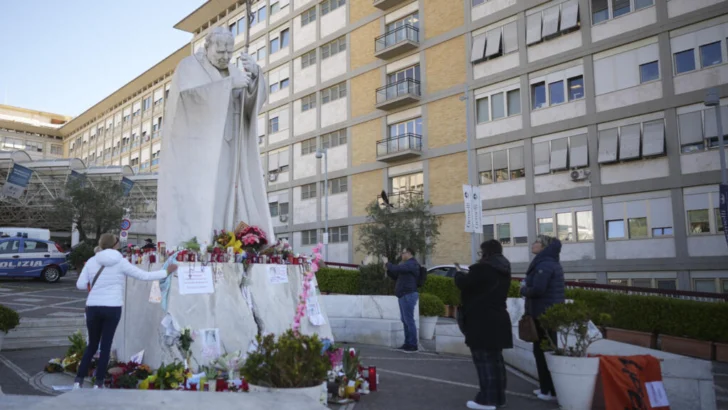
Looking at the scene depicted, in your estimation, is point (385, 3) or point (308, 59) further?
point (308, 59)

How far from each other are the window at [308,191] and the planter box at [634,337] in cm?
2641

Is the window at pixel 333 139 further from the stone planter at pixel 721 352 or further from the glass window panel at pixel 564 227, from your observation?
the stone planter at pixel 721 352

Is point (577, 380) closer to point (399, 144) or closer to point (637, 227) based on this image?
point (637, 227)

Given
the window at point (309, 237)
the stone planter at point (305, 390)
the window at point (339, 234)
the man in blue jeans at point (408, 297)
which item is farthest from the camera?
the window at point (309, 237)

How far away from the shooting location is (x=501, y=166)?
2727cm

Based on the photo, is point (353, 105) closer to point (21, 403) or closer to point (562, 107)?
point (562, 107)

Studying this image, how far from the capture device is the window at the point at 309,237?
124ft

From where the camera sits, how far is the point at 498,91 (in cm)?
2758

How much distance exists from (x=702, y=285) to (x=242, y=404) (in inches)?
849

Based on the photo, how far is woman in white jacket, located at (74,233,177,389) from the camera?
252 inches

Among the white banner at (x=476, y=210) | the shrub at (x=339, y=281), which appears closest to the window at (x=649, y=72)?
the white banner at (x=476, y=210)

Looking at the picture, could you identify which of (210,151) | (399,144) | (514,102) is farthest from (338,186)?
(210,151)

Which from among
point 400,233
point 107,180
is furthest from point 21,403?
point 107,180

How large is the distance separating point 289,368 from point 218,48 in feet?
16.0
